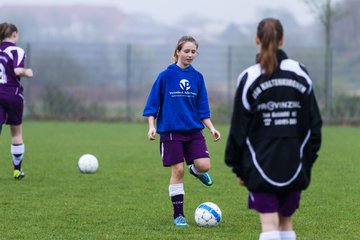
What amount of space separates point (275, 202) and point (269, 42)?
104 centimetres

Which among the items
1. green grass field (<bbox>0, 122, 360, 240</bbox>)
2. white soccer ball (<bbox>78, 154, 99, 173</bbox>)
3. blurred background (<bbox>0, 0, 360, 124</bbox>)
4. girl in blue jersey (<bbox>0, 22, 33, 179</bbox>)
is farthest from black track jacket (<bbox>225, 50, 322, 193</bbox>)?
blurred background (<bbox>0, 0, 360, 124</bbox>)

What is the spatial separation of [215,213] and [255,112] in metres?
2.52

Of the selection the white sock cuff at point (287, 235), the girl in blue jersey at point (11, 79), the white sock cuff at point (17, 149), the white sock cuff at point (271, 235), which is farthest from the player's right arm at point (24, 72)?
the white sock cuff at point (271, 235)

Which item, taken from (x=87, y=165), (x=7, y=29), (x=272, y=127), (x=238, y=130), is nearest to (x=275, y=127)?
(x=272, y=127)

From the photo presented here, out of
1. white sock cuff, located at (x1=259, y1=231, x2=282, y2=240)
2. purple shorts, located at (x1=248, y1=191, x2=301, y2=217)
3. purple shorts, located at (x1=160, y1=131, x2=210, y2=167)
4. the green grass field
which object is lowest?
the green grass field

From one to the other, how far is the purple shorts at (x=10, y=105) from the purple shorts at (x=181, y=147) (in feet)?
11.2

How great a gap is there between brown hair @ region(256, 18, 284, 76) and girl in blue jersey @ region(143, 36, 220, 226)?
8.23 feet

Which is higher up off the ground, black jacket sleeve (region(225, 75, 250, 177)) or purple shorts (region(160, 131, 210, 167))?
black jacket sleeve (region(225, 75, 250, 177))

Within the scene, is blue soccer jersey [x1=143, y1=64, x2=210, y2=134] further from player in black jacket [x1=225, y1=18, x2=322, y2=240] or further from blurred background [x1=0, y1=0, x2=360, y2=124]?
blurred background [x1=0, y1=0, x2=360, y2=124]

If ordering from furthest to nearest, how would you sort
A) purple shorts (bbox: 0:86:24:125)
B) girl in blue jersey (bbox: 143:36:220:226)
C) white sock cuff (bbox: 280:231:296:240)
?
purple shorts (bbox: 0:86:24:125)
girl in blue jersey (bbox: 143:36:220:226)
white sock cuff (bbox: 280:231:296:240)

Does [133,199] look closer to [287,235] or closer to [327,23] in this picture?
[287,235]

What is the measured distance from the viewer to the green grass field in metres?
7.44

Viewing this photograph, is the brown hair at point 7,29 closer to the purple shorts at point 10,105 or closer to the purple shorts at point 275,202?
the purple shorts at point 10,105

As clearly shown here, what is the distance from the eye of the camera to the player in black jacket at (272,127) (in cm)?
530
